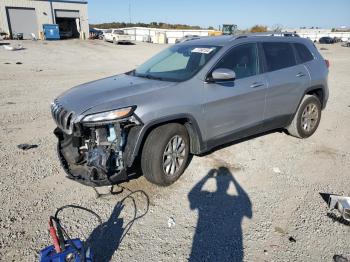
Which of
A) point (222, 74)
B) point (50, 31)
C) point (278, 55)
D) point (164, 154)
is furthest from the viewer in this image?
point (50, 31)

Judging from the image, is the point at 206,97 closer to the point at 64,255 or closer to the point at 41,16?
the point at 64,255

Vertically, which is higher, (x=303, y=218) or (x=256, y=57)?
(x=256, y=57)

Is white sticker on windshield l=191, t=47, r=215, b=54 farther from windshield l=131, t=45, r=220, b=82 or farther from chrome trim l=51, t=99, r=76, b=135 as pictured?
chrome trim l=51, t=99, r=76, b=135

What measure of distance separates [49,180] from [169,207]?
5.73 feet

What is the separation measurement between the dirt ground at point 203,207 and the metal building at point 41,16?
40.5 metres

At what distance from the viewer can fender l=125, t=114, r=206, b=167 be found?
3.52 meters

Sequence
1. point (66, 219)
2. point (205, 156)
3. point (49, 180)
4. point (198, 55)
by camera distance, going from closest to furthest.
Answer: point (66, 219) < point (49, 180) < point (198, 55) < point (205, 156)

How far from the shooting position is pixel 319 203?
3.75 metres

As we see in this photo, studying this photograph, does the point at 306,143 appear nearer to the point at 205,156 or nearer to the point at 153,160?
the point at 205,156

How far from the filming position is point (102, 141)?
3611mm

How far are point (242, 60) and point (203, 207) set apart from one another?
226cm

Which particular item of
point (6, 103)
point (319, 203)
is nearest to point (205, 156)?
point (319, 203)

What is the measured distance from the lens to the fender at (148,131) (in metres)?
3.52

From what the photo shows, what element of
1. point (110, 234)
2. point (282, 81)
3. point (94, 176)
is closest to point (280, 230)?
point (110, 234)
